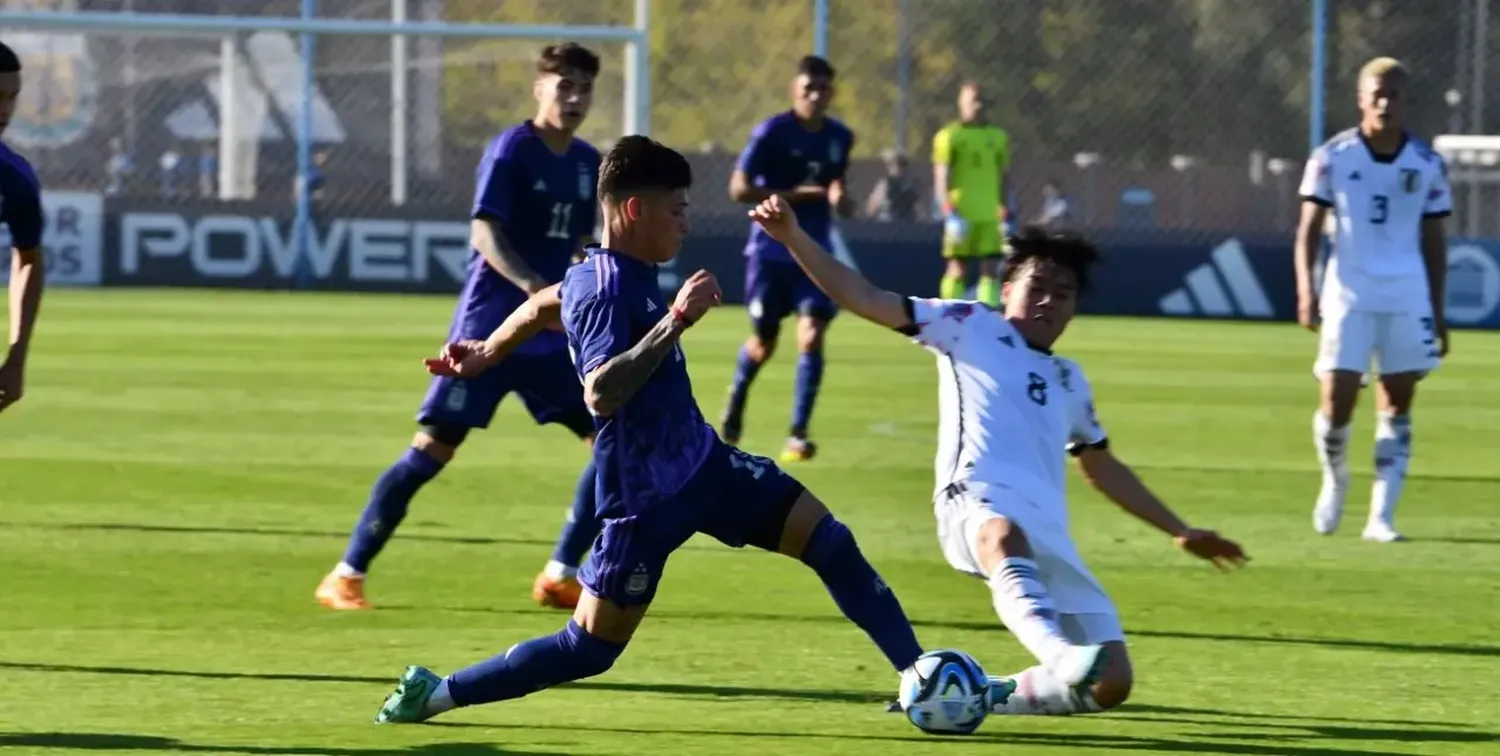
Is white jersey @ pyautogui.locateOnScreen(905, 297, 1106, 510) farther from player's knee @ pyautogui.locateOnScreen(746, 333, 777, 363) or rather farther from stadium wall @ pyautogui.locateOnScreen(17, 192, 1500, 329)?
stadium wall @ pyautogui.locateOnScreen(17, 192, 1500, 329)

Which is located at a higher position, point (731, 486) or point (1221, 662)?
point (731, 486)

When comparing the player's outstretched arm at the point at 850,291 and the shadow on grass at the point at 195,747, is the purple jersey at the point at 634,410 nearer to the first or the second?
the player's outstretched arm at the point at 850,291

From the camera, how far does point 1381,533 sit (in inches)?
462

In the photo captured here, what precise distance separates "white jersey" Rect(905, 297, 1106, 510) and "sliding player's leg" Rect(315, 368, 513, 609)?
2514mm

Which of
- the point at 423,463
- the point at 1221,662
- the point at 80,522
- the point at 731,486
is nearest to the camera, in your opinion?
the point at 731,486

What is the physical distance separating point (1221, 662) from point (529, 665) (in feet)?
8.92

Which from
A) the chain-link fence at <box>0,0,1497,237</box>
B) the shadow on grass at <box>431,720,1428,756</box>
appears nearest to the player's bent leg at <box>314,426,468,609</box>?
the shadow on grass at <box>431,720,1428,756</box>

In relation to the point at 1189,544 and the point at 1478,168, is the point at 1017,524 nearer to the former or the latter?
the point at 1189,544

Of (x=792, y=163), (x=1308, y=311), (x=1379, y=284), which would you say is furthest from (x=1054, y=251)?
(x=792, y=163)

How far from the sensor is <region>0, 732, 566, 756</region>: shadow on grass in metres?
6.68

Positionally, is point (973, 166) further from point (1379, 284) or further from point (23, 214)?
point (23, 214)

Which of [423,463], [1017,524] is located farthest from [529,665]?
[423,463]

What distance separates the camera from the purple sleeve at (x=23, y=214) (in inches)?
329

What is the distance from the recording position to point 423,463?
9.23 m
